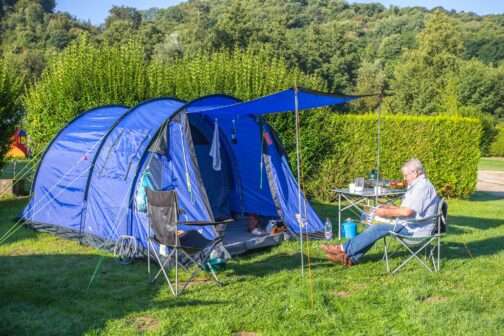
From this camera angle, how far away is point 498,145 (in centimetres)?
2580

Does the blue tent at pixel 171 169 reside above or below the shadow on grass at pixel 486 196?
above

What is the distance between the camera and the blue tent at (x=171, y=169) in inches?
230

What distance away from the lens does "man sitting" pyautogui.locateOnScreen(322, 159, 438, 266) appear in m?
5.15

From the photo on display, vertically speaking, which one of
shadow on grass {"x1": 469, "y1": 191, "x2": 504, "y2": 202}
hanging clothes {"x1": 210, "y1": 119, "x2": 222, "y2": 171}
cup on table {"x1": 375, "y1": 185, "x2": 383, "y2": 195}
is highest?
hanging clothes {"x1": 210, "y1": 119, "x2": 222, "y2": 171}

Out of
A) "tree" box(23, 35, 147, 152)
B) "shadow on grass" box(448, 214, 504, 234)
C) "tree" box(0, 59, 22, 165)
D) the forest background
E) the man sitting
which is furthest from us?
the forest background

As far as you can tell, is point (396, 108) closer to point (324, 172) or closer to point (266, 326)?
point (324, 172)

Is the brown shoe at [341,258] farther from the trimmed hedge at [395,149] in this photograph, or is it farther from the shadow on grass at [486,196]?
the shadow on grass at [486,196]

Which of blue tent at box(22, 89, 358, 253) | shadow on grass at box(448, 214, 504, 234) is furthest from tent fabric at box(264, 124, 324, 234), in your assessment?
shadow on grass at box(448, 214, 504, 234)

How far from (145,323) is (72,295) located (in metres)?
0.96

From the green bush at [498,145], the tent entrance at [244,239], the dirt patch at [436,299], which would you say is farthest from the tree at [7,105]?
the green bush at [498,145]

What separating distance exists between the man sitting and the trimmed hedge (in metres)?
5.10

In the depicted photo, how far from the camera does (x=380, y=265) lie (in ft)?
17.8

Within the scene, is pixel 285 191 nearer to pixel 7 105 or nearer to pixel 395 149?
pixel 395 149

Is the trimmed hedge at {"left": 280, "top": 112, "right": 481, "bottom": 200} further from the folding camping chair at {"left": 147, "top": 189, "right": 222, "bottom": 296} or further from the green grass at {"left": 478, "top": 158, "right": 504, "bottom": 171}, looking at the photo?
the green grass at {"left": 478, "top": 158, "right": 504, "bottom": 171}
